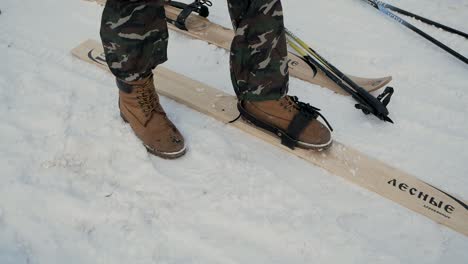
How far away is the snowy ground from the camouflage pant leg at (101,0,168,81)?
43 cm

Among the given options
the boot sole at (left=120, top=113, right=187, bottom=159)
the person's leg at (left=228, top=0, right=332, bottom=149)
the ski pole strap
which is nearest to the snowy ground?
the boot sole at (left=120, top=113, right=187, bottom=159)

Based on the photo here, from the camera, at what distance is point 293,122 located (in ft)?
6.33

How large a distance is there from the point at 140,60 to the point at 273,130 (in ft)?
2.47

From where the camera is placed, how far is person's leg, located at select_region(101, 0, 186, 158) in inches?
60.2

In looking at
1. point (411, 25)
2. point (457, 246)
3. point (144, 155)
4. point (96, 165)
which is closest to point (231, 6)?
point (144, 155)

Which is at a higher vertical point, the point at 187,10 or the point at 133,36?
the point at 133,36

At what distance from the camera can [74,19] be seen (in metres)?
2.87

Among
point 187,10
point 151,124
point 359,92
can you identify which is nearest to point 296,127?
point 359,92

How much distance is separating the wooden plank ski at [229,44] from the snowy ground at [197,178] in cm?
8

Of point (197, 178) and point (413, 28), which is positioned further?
point (413, 28)

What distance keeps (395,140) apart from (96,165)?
1.57 m

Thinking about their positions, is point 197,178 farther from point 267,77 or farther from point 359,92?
point 359,92

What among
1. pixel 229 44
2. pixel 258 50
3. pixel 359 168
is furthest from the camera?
pixel 229 44

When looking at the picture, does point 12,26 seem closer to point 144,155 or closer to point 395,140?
point 144,155
